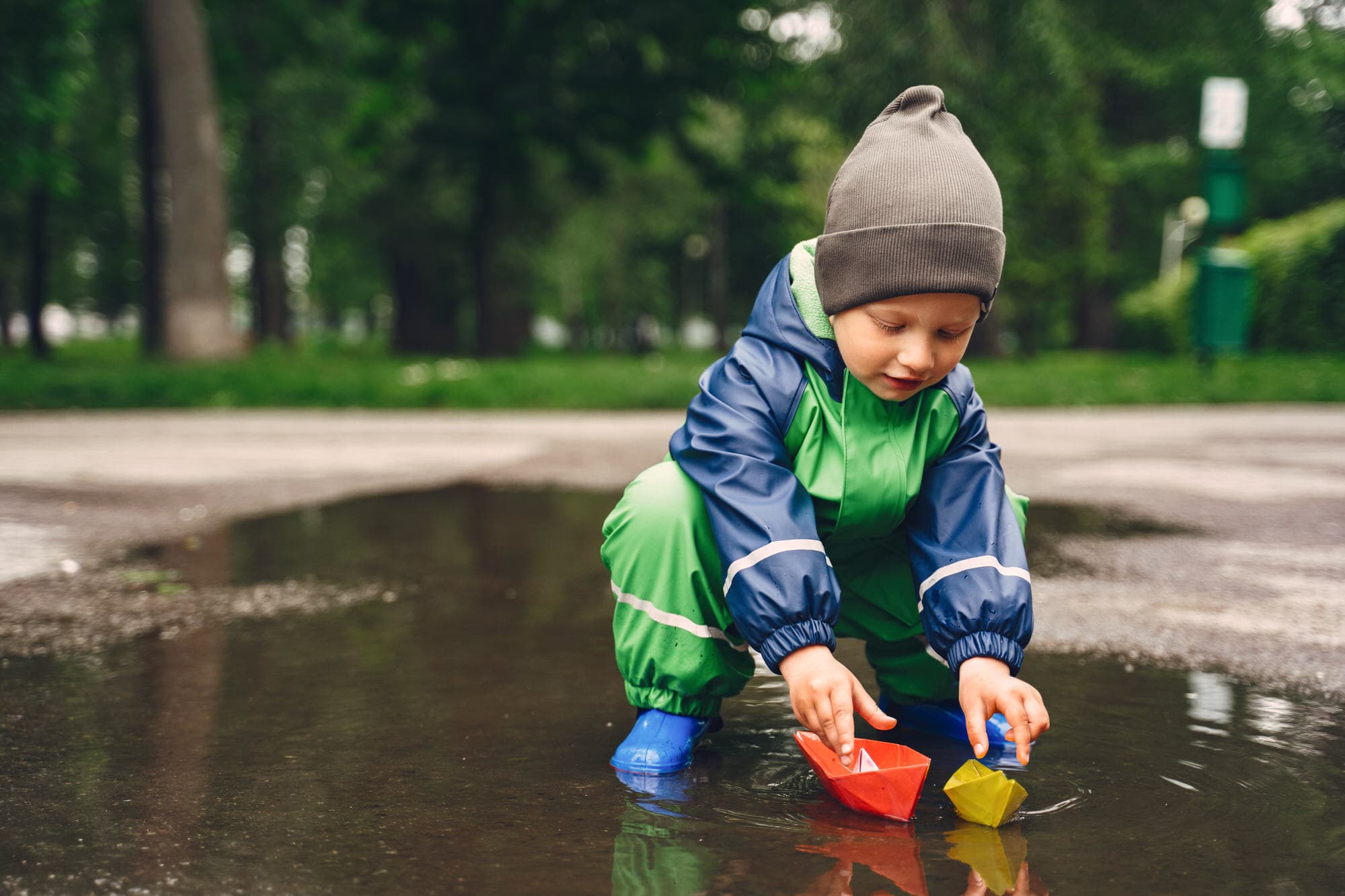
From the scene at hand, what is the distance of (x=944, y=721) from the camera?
231 centimetres

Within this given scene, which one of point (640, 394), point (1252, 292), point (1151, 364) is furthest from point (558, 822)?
point (1252, 292)

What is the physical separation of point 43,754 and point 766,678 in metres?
1.31

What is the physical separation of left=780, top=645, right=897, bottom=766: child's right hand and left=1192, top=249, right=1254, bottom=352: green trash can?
11.9 metres

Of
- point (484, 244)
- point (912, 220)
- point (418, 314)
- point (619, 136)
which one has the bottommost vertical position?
point (912, 220)

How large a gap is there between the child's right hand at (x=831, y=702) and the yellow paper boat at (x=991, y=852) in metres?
0.17

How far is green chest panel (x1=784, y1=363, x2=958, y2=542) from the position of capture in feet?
6.74

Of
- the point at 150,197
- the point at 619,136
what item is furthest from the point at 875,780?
the point at 150,197

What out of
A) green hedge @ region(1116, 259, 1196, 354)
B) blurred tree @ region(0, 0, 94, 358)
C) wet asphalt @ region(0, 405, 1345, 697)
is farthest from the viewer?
green hedge @ region(1116, 259, 1196, 354)

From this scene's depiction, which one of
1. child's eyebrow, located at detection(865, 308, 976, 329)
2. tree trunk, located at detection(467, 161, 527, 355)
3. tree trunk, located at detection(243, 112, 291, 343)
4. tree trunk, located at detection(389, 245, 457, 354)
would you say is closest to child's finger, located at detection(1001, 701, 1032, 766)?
child's eyebrow, located at detection(865, 308, 976, 329)

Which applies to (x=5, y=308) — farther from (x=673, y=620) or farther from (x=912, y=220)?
(x=912, y=220)

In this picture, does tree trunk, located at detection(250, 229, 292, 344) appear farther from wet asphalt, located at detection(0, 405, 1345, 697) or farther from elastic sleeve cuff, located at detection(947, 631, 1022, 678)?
elastic sleeve cuff, located at detection(947, 631, 1022, 678)

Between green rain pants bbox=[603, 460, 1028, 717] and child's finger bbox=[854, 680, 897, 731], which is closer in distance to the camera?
child's finger bbox=[854, 680, 897, 731]

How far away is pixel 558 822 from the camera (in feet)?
5.89

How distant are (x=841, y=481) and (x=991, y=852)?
0.60 m
